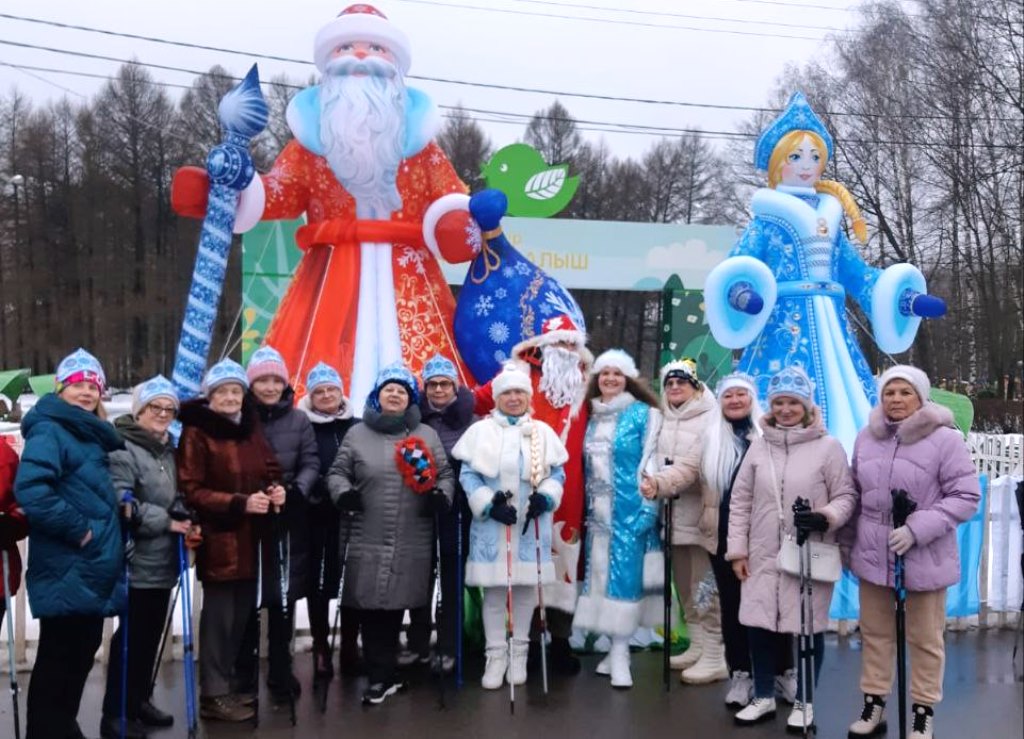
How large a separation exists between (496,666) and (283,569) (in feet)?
3.77

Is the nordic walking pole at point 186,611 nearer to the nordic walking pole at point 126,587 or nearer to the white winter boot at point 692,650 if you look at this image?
the nordic walking pole at point 126,587

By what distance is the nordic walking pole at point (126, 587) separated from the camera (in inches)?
152

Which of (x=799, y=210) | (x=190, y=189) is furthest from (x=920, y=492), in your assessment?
(x=190, y=189)

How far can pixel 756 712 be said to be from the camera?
4.37 metres

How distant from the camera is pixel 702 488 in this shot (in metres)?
4.84

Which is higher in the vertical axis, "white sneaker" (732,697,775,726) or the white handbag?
the white handbag

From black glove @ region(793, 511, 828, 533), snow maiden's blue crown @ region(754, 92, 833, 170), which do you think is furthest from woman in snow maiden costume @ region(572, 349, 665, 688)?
snow maiden's blue crown @ region(754, 92, 833, 170)

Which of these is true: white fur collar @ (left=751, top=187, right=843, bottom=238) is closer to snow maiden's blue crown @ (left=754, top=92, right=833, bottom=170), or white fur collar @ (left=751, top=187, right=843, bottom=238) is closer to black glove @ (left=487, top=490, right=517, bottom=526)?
snow maiden's blue crown @ (left=754, top=92, right=833, bottom=170)

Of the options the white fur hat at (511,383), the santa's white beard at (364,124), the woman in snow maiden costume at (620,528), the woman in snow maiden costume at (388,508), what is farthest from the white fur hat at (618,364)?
the santa's white beard at (364,124)

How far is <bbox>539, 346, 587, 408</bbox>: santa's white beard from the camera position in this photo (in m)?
5.30

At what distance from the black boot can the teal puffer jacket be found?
2310mm

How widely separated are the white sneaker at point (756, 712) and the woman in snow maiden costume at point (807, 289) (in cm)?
242

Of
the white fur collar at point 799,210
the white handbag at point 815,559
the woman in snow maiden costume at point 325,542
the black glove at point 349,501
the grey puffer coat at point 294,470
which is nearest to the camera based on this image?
the white handbag at point 815,559

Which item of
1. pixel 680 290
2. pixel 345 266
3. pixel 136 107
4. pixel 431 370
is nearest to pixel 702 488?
pixel 431 370
